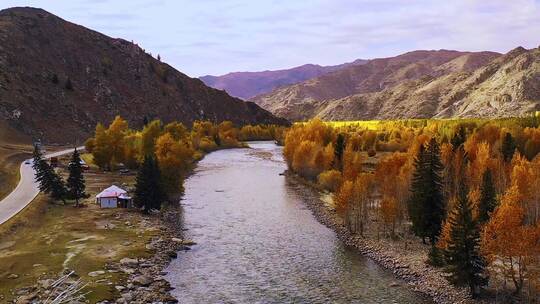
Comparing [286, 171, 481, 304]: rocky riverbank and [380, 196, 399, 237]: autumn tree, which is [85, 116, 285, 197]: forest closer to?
[286, 171, 481, 304]: rocky riverbank

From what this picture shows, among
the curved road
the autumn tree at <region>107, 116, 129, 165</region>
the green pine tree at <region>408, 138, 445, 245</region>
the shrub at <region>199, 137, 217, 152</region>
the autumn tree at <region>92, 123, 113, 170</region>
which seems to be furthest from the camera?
the shrub at <region>199, 137, 217, 152</region>

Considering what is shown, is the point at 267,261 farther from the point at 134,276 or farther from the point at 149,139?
the point at 149,139

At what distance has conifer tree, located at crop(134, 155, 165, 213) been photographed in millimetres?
67750

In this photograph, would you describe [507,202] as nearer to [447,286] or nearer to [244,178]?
[447,286]

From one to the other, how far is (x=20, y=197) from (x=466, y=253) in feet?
181

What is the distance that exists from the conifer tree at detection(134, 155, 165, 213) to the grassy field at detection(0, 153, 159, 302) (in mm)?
1921

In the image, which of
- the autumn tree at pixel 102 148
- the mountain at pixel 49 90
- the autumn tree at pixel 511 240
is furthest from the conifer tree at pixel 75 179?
the mountain at pixel 49 90

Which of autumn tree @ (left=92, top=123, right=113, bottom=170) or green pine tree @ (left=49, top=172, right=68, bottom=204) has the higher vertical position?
autumn tree @ (left=92, top=123, right=113, bottom=170)

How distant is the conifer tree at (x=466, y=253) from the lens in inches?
1538

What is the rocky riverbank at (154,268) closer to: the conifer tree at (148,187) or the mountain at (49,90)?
the conifer tree at (148,187)

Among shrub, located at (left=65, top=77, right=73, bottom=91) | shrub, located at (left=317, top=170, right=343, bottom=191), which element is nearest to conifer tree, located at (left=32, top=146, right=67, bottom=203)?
shrub, located at (left=317, top=170, right=343, bottom=191)

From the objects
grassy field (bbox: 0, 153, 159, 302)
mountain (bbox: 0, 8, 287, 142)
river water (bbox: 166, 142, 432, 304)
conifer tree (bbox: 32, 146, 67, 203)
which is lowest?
river water (bbox: 166, 142, 432, 304)

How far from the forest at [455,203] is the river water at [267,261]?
4.77 m

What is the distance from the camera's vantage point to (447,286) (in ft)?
136
